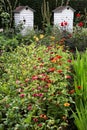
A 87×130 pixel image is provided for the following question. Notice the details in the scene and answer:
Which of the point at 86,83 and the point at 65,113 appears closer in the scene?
the point at 65,113

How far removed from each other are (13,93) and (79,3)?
7354 mm


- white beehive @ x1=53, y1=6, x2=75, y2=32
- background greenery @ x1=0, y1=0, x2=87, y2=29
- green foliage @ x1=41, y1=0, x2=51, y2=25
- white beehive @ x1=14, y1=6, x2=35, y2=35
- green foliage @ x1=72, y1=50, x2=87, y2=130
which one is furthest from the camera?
background greenery @ x1=0, y1=0, x2=87, y2=29

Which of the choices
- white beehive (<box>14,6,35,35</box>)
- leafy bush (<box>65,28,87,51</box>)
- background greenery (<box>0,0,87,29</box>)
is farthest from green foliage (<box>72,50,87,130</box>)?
background greenery (<box>0,0,87,29</box>)

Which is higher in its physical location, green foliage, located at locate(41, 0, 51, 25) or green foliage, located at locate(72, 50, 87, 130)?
green foliage, located at locate(41, 0, 51, 25)

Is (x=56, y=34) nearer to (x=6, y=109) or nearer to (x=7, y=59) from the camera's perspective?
(x=7, y=59)

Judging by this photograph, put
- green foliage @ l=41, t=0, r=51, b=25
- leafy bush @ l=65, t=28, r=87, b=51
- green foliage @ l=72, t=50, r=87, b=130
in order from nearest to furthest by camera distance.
Result: green foliage @ l=72, t=50, r=87, b=130 → leafy bush @ l=65, t=28, r=87, b=51 → green foliage @ l=41, t=0, r=51, b=25

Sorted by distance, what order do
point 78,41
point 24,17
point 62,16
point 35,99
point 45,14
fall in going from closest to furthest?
point 35,99 < point 78,41 < point 24,17 < point 62,16 < point 45,14

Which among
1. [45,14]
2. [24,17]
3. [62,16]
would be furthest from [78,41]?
[45,14]

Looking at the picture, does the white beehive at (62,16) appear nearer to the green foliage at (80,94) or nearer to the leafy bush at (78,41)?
the leafy bush at (78,41)

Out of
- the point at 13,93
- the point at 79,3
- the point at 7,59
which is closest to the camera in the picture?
the point at 13,93

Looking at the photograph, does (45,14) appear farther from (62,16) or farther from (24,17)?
(24,17)

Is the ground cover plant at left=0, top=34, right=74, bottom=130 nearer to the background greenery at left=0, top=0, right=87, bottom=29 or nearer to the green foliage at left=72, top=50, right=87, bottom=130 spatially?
the green foliage at left=72, top=50, right=87, bottom=130

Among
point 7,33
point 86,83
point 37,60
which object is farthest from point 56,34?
point 86,83

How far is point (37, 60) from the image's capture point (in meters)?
3.82
